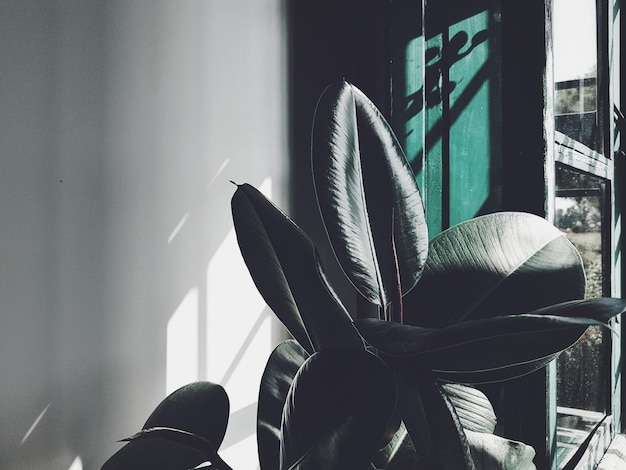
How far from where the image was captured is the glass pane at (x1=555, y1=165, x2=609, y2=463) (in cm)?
133

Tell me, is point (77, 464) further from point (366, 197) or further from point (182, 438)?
point (366, 197)

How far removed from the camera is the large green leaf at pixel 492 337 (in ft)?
1.55

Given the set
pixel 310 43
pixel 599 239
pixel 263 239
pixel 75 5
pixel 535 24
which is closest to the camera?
pixel 263 239

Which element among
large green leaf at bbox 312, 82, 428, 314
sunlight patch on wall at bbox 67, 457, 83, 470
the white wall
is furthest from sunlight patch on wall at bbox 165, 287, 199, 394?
large green leaf at bbox 312, 82, 428, 314

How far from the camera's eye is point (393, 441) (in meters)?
0.73

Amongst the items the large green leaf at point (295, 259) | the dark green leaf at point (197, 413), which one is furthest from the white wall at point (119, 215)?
the large green leaf at point (295, 259)

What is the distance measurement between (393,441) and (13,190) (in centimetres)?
57

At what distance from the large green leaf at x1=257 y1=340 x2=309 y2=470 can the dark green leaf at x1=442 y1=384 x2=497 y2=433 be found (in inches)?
8.3

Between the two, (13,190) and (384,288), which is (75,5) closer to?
(13,190)

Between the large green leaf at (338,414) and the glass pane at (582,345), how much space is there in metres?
0.91

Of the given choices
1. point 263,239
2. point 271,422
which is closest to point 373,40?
point 263,239

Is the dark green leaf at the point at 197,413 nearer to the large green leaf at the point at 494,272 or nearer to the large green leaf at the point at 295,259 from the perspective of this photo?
the large green leaf at the point at 295,259

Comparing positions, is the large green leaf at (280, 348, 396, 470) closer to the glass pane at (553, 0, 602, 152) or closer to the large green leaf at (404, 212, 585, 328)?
the large green leaf at (404, 212, 585, 328)

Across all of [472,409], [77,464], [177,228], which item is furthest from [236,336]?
[472,409]
